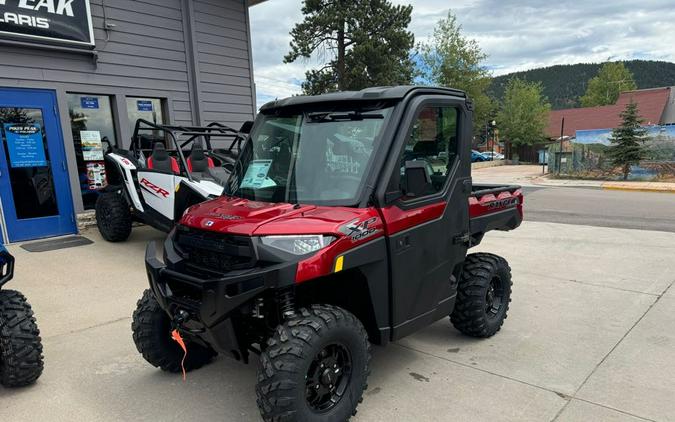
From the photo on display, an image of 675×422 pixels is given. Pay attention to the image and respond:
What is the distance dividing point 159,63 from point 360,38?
16144 mm

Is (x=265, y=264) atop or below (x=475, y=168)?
atop

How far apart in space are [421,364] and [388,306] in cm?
89

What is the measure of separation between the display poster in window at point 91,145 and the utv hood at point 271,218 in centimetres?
606

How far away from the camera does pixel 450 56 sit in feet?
104

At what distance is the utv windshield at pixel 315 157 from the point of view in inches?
114

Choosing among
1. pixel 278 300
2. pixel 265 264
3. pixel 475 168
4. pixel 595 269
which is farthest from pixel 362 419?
pixel 475 168

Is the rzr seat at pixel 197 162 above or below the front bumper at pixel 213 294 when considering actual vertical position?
above

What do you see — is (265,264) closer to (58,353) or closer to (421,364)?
(421,364)

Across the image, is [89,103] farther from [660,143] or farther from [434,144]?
[660,143]

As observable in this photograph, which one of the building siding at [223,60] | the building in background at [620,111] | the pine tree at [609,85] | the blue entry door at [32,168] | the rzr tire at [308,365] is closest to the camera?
the rzr tire at [308,365]

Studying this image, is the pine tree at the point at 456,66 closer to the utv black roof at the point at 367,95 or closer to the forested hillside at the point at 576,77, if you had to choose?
the utv black roof at the point at 367,95

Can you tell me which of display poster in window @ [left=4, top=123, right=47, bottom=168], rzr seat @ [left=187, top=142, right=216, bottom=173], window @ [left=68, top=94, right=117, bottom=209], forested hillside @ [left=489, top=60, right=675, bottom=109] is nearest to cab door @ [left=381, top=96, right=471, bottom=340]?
rzr seat @ [left=187, top=142, right=216, bottom=173]

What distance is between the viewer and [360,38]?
2302 cm

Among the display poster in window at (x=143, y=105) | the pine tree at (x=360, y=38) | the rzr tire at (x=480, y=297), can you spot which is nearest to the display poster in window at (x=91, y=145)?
the display poster in window at (x=143, y=105)
